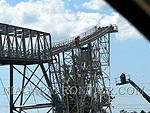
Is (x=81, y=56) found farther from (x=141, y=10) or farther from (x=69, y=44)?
(x=141, y=10)

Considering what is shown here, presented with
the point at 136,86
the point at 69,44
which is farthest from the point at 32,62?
the point at 136,86

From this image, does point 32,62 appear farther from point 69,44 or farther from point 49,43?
point 69,44

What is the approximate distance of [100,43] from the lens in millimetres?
30906

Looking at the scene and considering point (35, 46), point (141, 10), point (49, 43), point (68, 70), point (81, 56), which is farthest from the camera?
point (68, 70)

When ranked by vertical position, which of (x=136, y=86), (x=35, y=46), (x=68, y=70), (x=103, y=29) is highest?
(x=103, y=29)

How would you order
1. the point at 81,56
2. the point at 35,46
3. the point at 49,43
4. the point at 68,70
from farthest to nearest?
1. the point at 68,70
2. the point at 81,56
3. the point at 49,43
4. the point at 35,46

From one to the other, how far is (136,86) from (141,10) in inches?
1158

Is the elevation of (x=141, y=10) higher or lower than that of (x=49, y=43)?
lower

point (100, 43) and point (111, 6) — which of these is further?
point (100, 43)

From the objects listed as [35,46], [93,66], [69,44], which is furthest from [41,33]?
[93,66]

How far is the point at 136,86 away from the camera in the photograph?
3025 centimetres

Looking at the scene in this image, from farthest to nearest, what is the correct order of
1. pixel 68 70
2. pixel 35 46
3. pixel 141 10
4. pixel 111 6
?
pixel 68 70
pixel 35 46
pixel 111 6
pixel 141 10

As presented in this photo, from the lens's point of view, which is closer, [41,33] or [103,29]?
[41,33]

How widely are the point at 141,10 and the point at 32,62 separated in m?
22.4
